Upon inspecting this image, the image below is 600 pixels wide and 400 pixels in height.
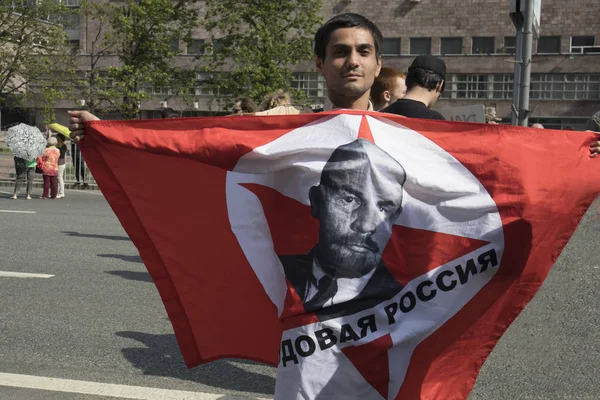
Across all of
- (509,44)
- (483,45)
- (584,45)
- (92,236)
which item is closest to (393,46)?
(483,45)

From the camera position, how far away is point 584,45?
51.9 metres

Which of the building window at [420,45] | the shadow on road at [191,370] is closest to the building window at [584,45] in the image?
the building window at [420,45]

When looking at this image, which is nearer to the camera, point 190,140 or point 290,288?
point 290,288

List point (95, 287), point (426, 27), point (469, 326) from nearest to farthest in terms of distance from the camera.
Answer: point (469, 326)
point (95, 287)
point (426, 27)

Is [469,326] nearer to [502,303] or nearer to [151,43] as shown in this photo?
[502,303]

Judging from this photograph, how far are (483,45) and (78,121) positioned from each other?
A: 5275cm

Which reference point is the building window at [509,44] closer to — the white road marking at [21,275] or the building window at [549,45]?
the building window at [549,45]

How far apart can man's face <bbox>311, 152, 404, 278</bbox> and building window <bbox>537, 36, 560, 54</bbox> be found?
53196mm

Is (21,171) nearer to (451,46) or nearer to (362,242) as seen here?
(362,242)

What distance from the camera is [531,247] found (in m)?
2.93

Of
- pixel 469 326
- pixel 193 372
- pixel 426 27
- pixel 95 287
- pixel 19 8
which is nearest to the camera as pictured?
pixel 469 326

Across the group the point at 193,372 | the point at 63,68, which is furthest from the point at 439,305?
the point at 63,68

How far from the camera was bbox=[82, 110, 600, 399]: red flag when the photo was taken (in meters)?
2.66

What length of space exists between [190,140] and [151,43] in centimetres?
2736
